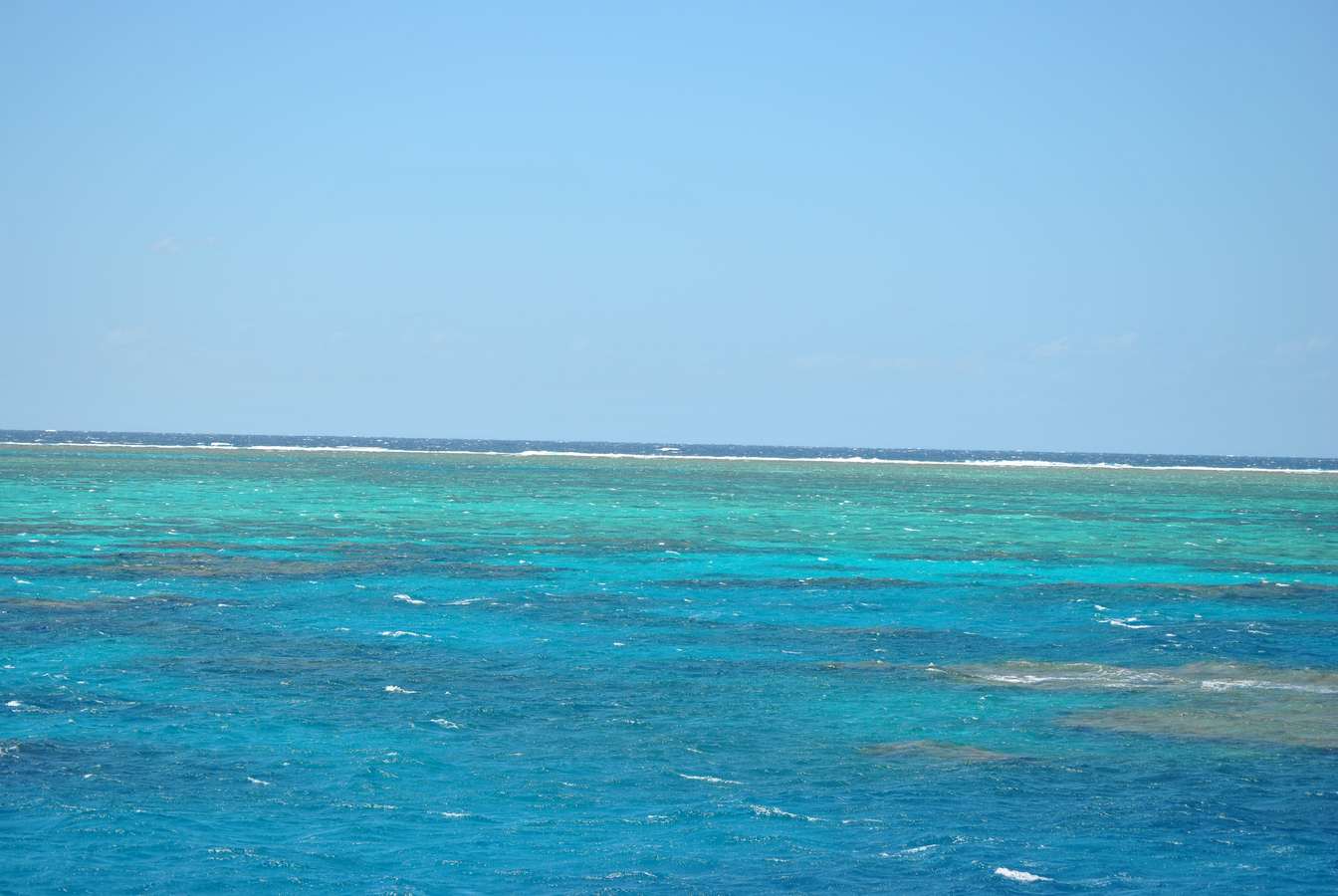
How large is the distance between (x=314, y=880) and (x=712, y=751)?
23.4ft

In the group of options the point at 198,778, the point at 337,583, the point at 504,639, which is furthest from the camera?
the point at 337,583

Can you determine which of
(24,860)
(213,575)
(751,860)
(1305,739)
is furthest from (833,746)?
(213,575)

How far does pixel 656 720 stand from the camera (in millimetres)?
22016

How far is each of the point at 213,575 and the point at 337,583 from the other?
4270mm

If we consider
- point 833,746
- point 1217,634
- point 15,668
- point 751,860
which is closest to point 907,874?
point 751,860

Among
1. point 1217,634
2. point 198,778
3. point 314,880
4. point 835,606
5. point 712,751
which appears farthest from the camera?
point 835,606

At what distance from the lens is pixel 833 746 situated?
20312 mm

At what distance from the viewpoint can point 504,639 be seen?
2984cm

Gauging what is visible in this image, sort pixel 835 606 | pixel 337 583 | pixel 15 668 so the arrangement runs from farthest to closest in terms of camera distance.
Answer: pixel 337 583
pixel 835 606
pixel 15 668

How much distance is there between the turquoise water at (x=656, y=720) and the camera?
15.4 m

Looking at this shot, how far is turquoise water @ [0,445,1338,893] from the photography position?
15.4 meters

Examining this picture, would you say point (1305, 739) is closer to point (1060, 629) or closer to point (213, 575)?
point (1060, 629)

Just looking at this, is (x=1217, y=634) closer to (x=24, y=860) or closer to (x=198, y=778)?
(x=198, y=778)

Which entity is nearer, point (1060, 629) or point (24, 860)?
point (24, 860)
